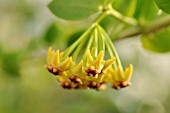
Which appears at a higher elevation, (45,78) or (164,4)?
(164,4)

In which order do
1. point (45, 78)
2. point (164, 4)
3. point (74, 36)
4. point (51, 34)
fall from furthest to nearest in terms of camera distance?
point (45, 78), point (51, 34), point (74, 36), point (164, 4)

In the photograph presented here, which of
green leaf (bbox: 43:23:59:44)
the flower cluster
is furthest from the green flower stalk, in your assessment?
green leaf (bbox: 43:23:59:44)

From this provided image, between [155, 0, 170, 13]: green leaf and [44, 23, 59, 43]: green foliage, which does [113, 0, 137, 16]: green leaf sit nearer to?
[155, 0, 170, 13]: green leaf

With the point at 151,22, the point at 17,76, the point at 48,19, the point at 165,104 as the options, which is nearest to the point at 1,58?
the point at 17,76

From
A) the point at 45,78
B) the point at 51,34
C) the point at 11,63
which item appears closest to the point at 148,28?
the point at 51,34

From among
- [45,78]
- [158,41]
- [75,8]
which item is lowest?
[45,78]

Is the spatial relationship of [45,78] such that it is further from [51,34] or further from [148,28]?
[148,28]
